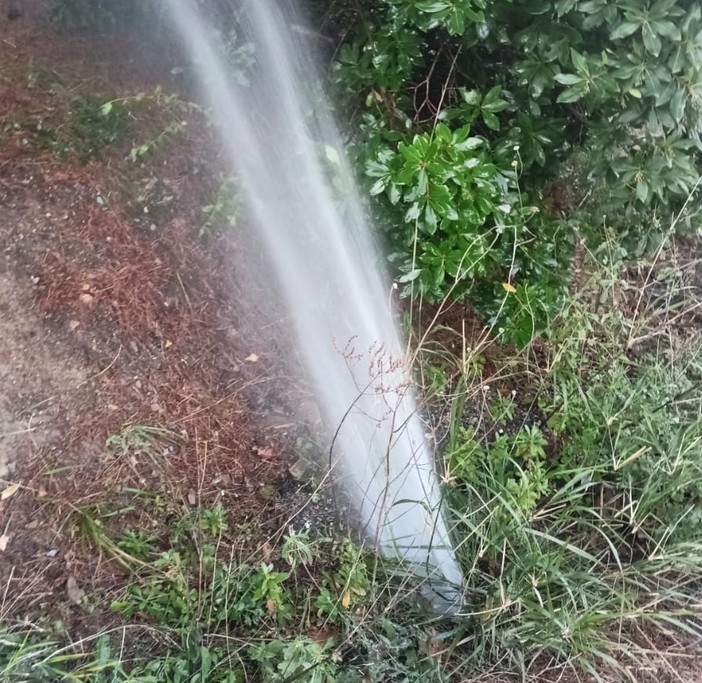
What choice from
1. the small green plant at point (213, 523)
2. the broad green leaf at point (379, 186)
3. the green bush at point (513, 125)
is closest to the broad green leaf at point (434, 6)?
the green bush at point (513, 125)

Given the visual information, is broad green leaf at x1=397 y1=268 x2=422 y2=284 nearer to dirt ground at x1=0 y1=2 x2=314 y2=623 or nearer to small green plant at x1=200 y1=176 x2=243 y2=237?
dirt ground at x1=0 y1=2 x2=314 y2=623

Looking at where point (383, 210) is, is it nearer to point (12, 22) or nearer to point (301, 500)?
point (301, 500)

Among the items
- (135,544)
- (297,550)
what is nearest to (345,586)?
(297,550)

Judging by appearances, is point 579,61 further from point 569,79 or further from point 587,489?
point 587,489

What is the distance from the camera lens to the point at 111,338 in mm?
1918

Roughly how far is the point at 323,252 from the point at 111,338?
71 centimetres

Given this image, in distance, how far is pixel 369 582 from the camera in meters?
1.78

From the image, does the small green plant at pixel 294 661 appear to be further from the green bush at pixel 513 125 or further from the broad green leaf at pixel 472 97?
the broad green leaf at pixel 472 97

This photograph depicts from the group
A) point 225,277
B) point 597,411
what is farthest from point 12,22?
point 597,411

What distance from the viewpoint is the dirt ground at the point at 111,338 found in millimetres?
1732

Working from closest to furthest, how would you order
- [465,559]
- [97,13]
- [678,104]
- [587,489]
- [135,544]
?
[678,104], [135,544], [465,559], [587,489], [97,13]

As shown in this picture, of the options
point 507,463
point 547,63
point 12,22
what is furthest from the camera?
point 12,22

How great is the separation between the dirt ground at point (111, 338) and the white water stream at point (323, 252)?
0.37 ft

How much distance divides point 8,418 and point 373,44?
4.74ft
